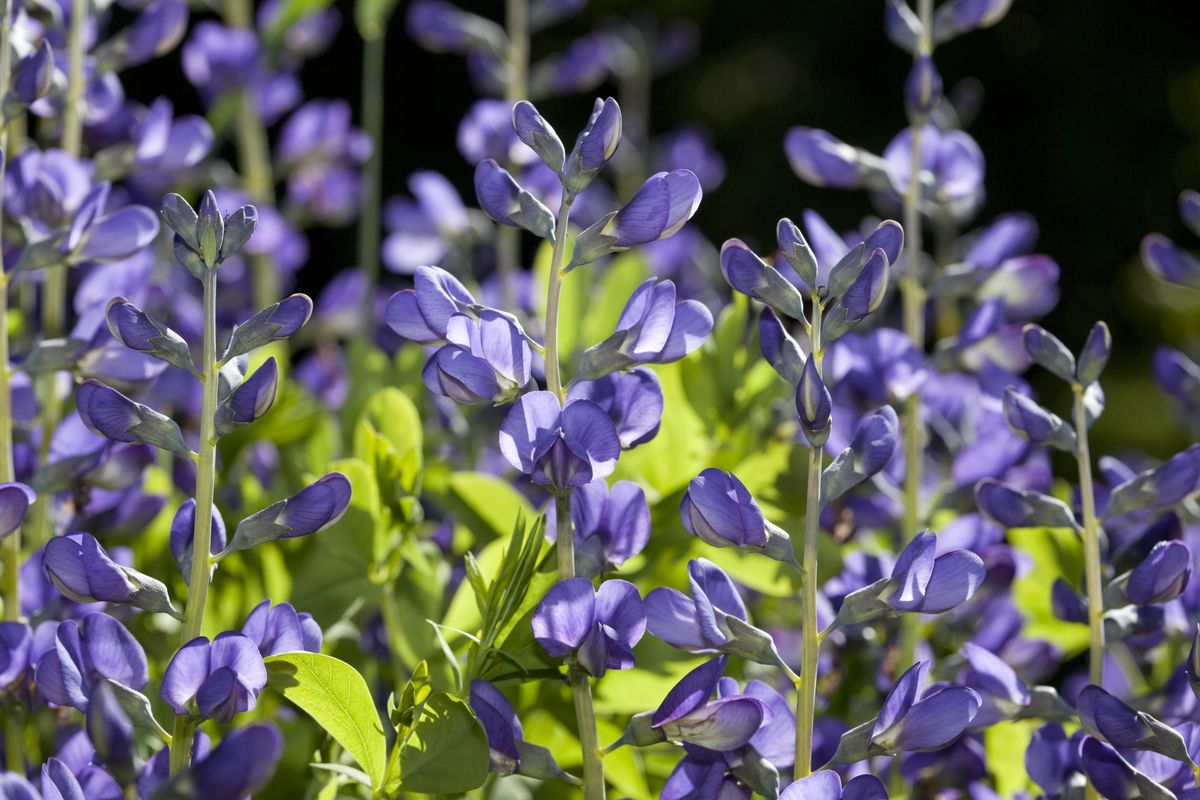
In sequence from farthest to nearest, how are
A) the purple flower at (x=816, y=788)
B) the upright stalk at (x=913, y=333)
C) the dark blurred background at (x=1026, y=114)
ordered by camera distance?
the dark blurred background at (x=1026, y=114)
the upright stalk at (x=913, y=333)
the purple flower at (x=816, y=788)

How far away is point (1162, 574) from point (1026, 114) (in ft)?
10.8

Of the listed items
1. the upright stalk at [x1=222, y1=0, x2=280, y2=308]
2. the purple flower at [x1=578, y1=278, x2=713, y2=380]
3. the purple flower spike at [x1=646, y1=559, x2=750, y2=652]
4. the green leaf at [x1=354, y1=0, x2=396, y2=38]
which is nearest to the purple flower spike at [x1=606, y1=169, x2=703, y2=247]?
the purple flower at [x1=578, y1=278, x2=713, y2=380]

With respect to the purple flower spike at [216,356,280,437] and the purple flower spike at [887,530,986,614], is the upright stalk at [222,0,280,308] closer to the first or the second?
the purple flower spike at [216,356,280,437]

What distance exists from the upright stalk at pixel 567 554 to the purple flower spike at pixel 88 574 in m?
0.13

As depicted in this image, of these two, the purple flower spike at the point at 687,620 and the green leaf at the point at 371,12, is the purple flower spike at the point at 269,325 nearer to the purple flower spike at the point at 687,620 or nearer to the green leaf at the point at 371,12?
the purple flower spike at the point at 687,620

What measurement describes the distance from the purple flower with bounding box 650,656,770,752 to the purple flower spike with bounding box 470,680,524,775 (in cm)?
5

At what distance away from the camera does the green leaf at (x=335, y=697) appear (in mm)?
436

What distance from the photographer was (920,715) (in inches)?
17.6

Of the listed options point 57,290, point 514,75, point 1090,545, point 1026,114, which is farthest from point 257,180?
point 1026,114

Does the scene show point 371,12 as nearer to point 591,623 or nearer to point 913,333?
point 913,333

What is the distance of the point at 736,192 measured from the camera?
11.4 ft

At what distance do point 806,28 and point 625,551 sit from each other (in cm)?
328

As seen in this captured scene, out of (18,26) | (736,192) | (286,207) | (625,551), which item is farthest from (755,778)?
(736,192)

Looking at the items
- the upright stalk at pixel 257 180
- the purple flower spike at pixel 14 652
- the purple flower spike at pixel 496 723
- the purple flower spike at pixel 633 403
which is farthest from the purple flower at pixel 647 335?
the upright stalk at pixel 257 180
